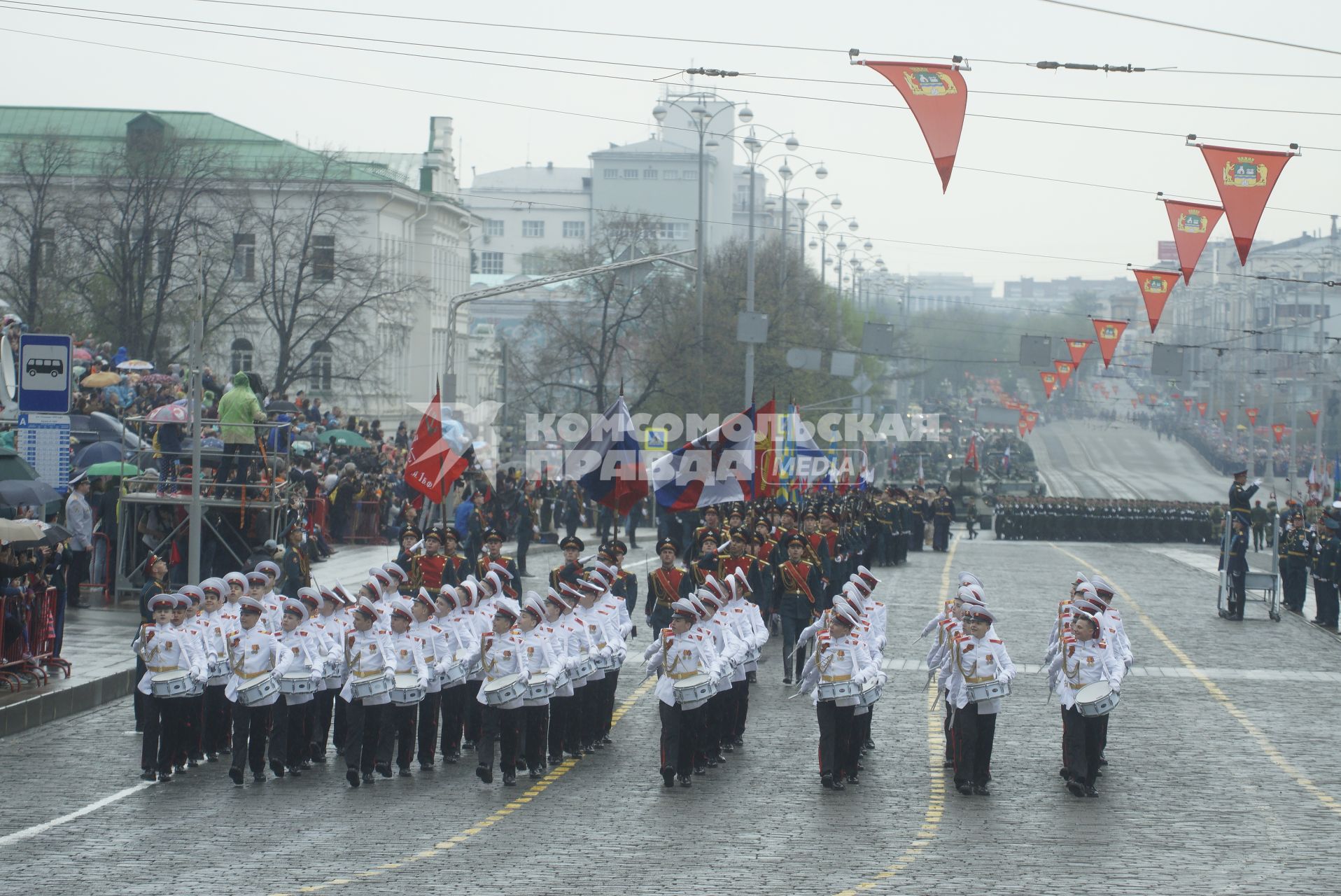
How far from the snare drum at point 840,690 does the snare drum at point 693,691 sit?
2.96 ft

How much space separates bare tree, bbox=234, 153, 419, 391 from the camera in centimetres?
5244

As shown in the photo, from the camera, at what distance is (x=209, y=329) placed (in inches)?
1895

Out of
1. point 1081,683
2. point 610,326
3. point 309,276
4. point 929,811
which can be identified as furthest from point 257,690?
point 610,326

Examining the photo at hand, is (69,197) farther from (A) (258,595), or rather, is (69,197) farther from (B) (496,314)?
(B) (496,314)

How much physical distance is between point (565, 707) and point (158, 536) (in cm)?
1158

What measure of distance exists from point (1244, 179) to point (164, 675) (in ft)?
39.0

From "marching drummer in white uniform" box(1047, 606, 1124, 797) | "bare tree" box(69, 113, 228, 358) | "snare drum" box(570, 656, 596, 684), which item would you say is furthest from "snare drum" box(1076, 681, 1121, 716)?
"bare tree" box(69, 113, 228, 358)

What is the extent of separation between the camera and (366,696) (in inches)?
574

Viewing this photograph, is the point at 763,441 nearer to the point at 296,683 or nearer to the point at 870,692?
the point at 870,692

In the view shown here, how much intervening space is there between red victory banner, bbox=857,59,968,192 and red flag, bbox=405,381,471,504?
11346 mm

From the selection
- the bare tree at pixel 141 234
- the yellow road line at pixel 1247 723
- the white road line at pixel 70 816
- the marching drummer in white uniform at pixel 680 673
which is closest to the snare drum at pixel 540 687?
the marching drummer in white uniform at pixel 680 673

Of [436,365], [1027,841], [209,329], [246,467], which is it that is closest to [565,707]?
[1027,841]

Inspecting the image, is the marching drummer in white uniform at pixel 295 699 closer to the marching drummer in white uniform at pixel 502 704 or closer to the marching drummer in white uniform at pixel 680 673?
the marching drummer in white uniform at pixel 502 704

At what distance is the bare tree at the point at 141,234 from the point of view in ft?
146
